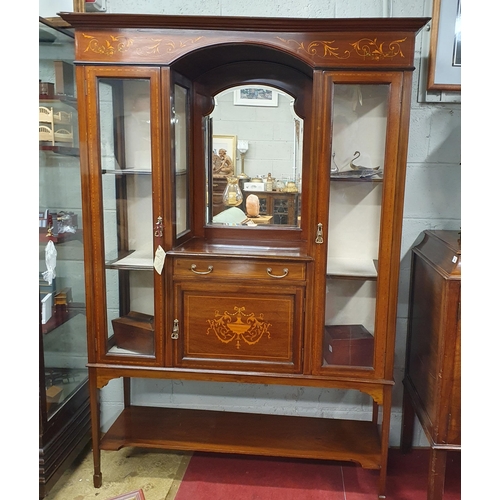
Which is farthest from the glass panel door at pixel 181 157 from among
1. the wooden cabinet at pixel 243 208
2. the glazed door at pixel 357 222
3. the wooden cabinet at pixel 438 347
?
the wooden cabinet at pixel 438 347

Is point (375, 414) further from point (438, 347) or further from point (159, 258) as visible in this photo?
point (159, 258)

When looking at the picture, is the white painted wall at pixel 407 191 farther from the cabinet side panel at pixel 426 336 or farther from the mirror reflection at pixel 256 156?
the mirror reflection at pixel 256 156

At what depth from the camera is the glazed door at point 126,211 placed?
1.87 meters

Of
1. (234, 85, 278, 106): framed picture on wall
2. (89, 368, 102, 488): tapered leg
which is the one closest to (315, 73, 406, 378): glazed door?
(234, 85, 278, 106): framed picture on wall

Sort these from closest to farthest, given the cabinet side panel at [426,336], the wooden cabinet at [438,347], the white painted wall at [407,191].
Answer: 1. the wooden cabinet at [438,347]
2. the cabinet side panel at [426,336]
3. the white painted wall at [407,191]

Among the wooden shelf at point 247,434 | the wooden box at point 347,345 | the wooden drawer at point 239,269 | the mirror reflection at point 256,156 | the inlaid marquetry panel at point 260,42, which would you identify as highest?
the inlaid marquetry panel at point 260,42

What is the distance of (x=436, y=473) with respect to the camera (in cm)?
180

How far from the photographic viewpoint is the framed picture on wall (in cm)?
213

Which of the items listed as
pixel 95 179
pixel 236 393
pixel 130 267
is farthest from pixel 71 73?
pixel 236 393

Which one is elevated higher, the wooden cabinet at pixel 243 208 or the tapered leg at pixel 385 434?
the wooden cabinet at pixel 243 208

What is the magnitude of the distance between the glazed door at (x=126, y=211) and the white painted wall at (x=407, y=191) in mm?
590

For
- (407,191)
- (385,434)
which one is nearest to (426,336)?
(385,434)

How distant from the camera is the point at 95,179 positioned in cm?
192

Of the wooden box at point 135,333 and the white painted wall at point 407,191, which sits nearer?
the wooden box at point 135,333
